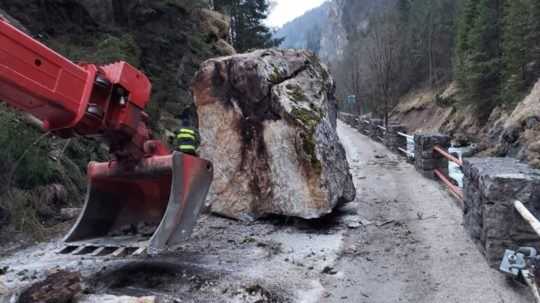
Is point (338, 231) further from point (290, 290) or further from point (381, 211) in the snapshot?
point (290, 290)

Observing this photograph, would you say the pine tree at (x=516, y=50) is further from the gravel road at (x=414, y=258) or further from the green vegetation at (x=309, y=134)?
the green vegetation at (x=309, y=134)

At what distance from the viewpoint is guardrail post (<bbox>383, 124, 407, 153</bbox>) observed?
1364 cm

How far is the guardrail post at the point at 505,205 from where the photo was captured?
410cm

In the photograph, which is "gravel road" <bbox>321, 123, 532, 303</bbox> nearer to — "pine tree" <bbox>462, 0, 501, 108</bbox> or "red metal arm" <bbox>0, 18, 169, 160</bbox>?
"red metal arm" <bbox>0, 18, 169, 160</bbox>

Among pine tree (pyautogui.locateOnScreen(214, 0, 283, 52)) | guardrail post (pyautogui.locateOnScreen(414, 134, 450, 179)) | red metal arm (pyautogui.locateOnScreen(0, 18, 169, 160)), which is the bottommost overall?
red metal arm (pyautogui.locateOnScreen(0, 18, 169, 160))

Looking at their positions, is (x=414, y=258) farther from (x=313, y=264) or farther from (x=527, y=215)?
(x=527, y=215)

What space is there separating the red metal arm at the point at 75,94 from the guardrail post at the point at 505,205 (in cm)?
338

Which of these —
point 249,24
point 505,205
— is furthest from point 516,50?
point 505,205

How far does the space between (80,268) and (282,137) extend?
3.11 meters

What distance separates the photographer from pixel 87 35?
11.5 metres

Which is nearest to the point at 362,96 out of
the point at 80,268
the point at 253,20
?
the point at 253,20

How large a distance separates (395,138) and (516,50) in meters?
16.7

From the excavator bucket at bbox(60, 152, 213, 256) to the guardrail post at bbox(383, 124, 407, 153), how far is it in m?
9.69

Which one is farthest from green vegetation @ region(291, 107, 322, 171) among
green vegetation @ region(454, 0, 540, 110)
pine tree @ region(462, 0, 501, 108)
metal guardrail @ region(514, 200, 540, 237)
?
pine tree @ region(462, 0, 501, 108)
